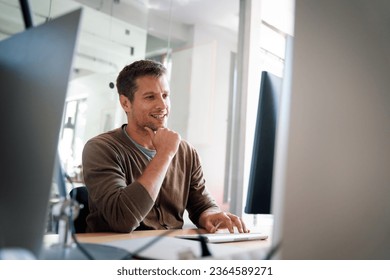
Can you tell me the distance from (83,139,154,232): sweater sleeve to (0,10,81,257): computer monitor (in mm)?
346

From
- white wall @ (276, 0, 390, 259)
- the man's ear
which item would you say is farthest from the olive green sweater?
white wall @ (276, 0, 390, 259)

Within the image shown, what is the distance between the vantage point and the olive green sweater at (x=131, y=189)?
0.88m

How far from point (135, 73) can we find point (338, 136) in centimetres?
96

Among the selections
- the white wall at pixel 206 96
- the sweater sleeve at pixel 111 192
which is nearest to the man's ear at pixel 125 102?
the sweater sleeve at pixel 111 192

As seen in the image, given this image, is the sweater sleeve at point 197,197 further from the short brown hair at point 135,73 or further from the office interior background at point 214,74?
the office interior background at point 214,74

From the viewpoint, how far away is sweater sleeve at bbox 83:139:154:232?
0.87 metres

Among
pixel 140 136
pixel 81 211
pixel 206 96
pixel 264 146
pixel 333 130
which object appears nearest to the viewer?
pixel 333 130

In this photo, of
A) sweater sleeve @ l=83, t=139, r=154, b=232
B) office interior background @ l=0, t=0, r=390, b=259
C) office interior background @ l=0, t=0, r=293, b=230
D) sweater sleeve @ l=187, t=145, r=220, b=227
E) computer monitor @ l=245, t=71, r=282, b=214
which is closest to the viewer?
office interior background @ l=0, t=0, r=390, b=259

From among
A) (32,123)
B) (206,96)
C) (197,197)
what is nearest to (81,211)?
(197,197)

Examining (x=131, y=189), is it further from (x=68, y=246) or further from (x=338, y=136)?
(x=338, y=136)

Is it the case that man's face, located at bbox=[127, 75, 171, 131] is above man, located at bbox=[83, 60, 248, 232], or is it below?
above

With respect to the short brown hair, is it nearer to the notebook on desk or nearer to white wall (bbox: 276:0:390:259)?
the notebook on desk

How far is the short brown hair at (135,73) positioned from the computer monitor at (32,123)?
2.26 feet

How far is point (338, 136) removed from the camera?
1.53 ft
